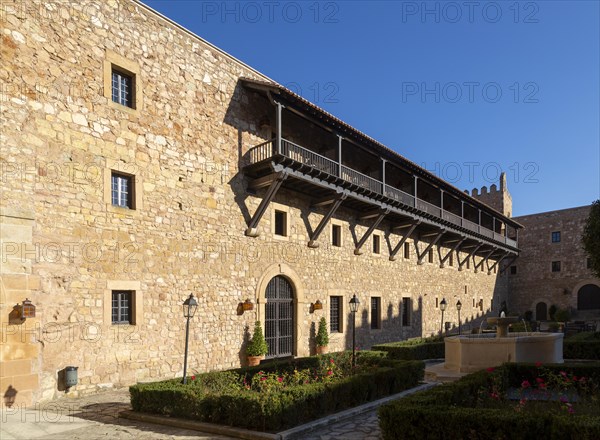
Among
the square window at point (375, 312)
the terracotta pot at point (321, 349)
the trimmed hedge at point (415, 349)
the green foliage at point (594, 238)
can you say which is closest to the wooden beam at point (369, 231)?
the square window at point (375, 312)

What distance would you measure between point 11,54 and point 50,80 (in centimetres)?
87

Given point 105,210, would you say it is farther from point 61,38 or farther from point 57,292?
point 61,38

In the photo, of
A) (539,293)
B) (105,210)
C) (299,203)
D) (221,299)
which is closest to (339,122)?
(299,203)

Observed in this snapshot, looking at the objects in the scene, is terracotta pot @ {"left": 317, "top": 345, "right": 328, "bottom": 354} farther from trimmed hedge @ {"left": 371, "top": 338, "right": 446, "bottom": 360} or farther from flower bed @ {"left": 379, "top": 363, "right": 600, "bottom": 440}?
flower bed @ {"left": 379, "top": 363, "right": 600, "bottom": 440}

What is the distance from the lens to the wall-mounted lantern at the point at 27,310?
9102mm

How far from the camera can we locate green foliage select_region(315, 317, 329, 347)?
17.0 meters

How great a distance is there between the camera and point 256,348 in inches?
561

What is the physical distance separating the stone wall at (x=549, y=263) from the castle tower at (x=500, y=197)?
79.5 inches

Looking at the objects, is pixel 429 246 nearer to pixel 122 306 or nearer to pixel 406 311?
pixel 406 311

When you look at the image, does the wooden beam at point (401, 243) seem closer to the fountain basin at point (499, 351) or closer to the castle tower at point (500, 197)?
the fountain basin at point (499, 351)

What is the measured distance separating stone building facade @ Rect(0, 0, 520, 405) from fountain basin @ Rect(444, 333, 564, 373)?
6.19m

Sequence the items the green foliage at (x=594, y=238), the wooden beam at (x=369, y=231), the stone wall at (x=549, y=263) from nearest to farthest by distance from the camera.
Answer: the green foliage at (x=594, y=238), the wooden beam at (x=369, y=231), the stone wall at (x=549, y=263)

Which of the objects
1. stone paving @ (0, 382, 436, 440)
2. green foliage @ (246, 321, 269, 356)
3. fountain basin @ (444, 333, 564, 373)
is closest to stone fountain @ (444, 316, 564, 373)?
fountain basin @ (444, 333, 564, 373)

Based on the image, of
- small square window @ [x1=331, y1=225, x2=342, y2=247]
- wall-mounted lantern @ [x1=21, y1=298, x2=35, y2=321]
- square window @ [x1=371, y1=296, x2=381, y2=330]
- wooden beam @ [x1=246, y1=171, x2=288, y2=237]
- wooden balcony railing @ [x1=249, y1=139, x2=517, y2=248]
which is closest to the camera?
wall-mounted lantern @ [x1=21, y1=298, x2=35, y2=321]
